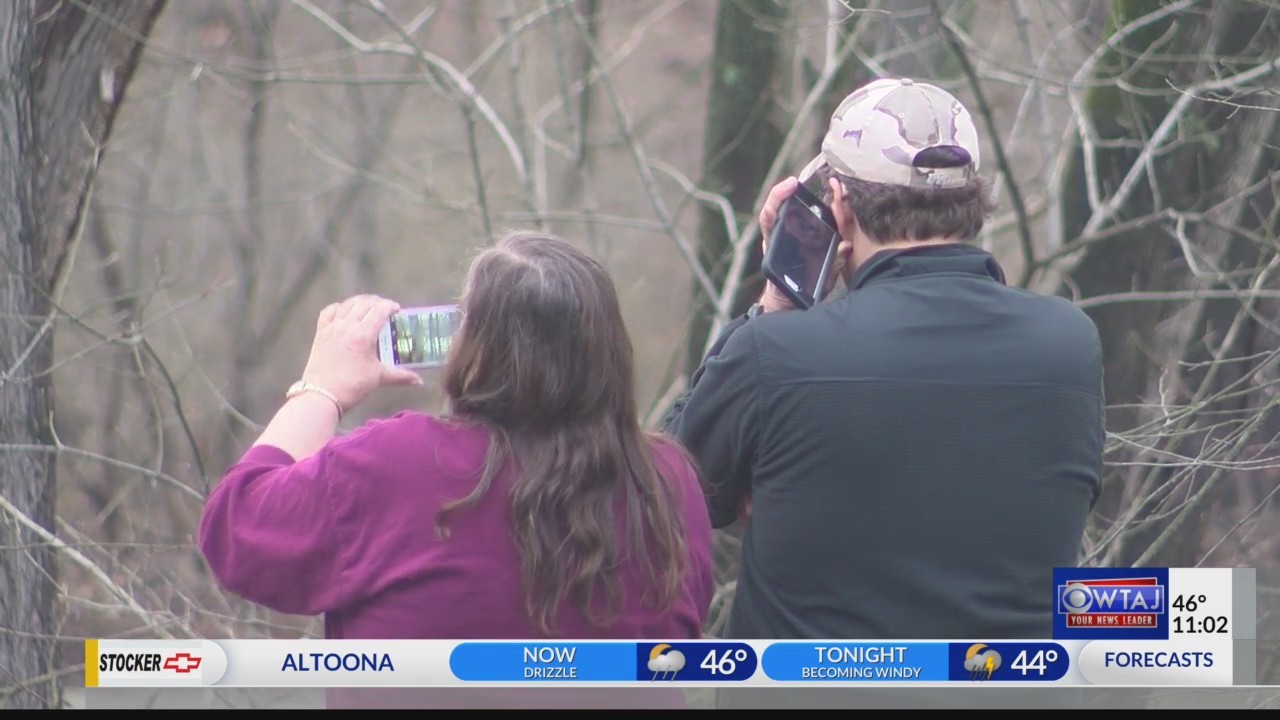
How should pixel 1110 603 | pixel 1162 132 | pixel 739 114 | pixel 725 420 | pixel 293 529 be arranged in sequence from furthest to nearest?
pixel 739 114 → pixel 1162 132 → pixel 1110 603 → pixel 725 420 → pixel 293 529

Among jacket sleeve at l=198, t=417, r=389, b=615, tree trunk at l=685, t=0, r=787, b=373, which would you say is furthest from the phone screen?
tree trunk at l=685, t=0, r=787, b=373

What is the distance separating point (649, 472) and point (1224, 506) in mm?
3575

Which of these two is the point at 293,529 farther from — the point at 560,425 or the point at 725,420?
the point at 725,420

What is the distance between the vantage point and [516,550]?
1786 mm

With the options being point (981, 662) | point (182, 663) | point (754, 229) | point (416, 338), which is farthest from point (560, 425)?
point (754, 229)

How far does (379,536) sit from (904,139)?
1.02 meters

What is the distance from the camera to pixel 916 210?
1946 mm

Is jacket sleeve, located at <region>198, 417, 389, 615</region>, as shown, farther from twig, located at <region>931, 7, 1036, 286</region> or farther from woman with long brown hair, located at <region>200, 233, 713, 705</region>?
twig, located at <region>931, 7, 1036, 286</region>

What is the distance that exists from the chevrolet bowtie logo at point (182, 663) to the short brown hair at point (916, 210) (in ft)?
5.04

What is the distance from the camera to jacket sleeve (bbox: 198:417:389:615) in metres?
1.76

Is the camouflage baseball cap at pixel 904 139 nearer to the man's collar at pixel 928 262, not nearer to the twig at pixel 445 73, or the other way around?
the man's collar at pixel 928 262

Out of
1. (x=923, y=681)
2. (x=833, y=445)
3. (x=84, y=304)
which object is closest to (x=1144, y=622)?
(x=923, y=681)

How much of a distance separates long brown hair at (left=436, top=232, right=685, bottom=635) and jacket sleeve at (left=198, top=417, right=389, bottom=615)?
6.1 inches

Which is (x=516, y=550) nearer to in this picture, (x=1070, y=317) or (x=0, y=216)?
(x=1070, y=317)
